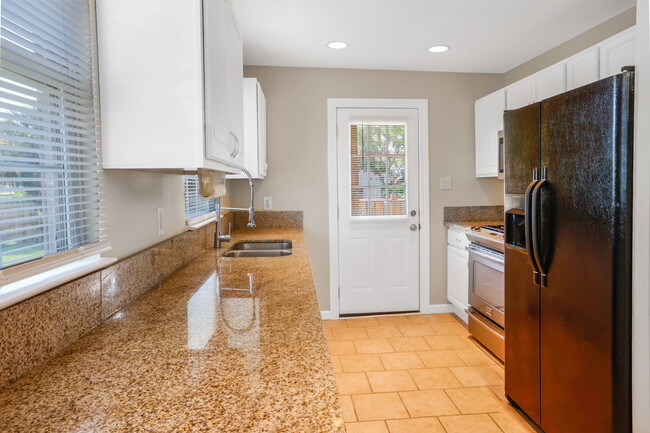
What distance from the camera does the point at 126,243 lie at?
1398 millimetres

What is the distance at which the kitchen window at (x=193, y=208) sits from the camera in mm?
2259

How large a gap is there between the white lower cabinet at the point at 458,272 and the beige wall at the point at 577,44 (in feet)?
4.83

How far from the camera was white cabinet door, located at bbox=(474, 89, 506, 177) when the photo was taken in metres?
3.29

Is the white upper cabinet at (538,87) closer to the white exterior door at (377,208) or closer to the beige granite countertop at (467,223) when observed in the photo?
the white exterior door at (377,208)

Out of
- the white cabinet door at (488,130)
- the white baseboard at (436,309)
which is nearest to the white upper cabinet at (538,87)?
the white cabinet door at (488,130)

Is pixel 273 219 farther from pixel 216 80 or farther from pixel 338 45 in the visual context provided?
pixel 216 80

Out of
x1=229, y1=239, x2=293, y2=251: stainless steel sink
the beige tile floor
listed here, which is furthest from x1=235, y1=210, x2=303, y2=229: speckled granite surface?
the beige tile floor

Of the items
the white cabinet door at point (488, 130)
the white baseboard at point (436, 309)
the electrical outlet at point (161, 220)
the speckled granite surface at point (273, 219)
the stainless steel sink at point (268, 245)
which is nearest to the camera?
the electrical outlet at point (161, 220)

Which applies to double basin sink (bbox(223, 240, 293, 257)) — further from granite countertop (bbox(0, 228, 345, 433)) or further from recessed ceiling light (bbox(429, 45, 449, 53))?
recessed ceiling light (bbox(429, 45, 449, 53))

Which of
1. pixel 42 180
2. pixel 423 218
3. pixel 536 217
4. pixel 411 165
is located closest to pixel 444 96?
pixel 411 165

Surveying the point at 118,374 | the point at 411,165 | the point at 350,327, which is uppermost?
the point at 411,165

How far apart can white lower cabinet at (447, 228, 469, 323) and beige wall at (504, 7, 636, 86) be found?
4.83ft

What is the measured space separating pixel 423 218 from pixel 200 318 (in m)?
2.86

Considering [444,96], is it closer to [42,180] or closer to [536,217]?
[536,217]
